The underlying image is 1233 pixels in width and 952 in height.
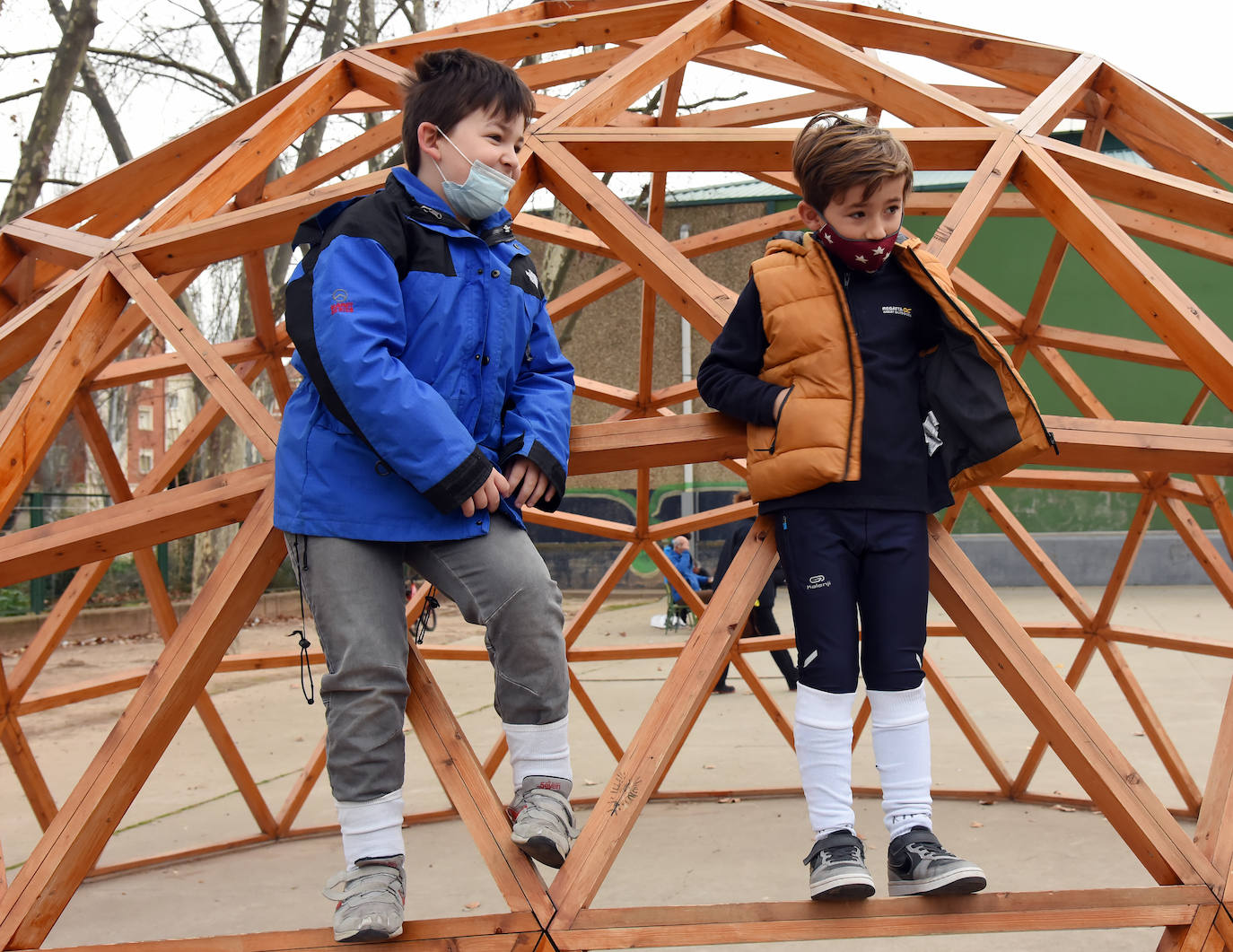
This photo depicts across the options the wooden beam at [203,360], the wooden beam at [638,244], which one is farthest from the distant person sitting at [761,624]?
the wooden beam at [203,360]

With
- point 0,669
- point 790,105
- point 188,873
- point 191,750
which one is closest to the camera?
point 0,669

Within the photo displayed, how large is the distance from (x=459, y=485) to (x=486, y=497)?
4.0 inches

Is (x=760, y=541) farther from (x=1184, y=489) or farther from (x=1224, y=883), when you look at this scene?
(x=1184, y=489)

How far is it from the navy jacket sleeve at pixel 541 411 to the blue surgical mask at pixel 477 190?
296 mm

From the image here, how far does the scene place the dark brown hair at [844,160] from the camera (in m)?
2.74

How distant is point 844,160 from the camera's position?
9.07 ft

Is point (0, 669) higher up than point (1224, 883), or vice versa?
point (0, 669)

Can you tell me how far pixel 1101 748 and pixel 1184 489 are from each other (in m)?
4.63

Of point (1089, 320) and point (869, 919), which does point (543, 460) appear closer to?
point (869, 919)

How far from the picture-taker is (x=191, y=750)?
342 inches

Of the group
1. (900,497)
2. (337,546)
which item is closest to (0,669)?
(337,546)

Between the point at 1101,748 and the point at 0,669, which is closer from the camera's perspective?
the point at 1101,748

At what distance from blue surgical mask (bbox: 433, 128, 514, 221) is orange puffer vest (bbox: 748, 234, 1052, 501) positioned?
706mm

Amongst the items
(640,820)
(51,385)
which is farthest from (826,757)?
(640,820)
